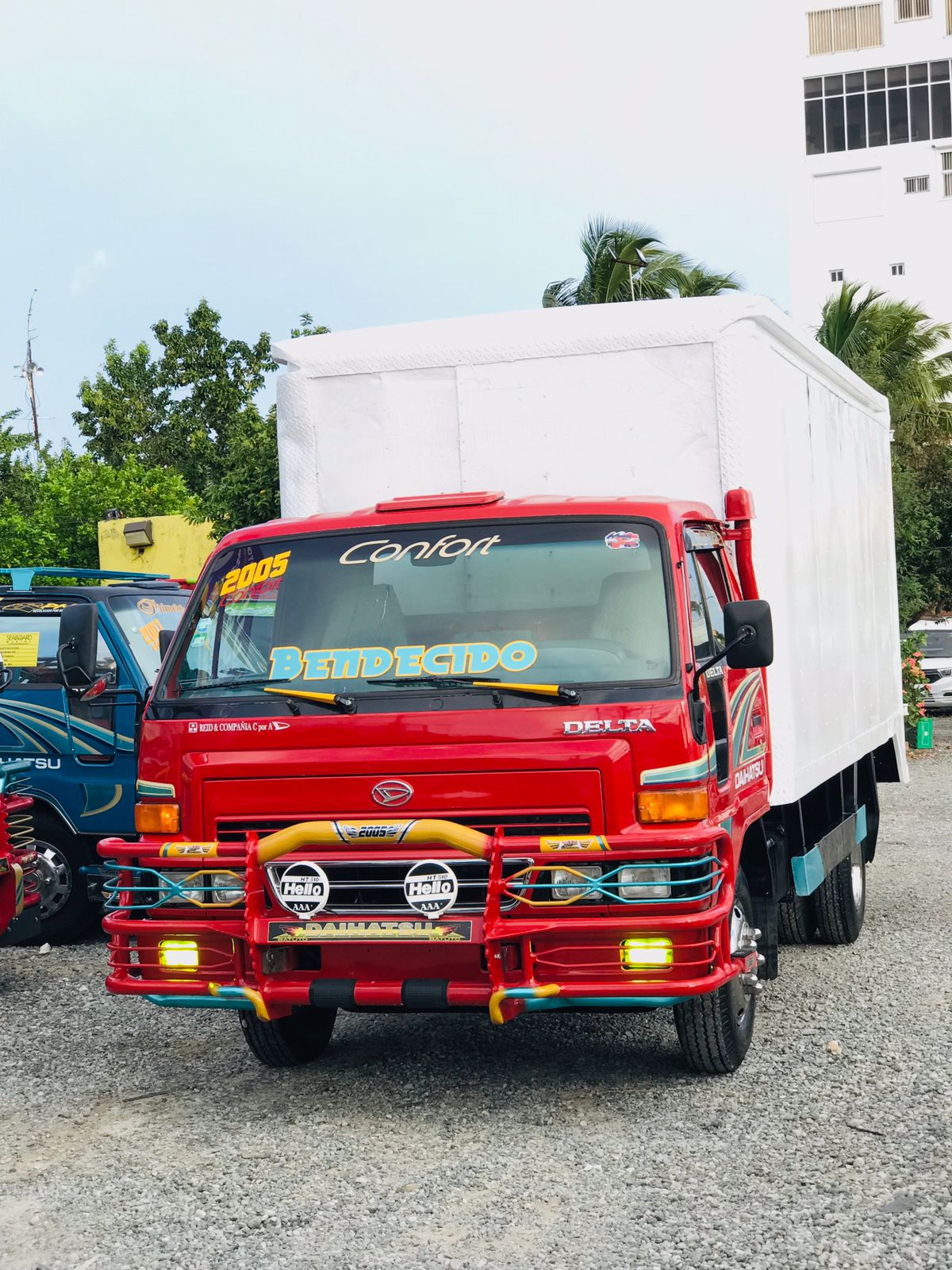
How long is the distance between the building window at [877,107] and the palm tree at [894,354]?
24.1m

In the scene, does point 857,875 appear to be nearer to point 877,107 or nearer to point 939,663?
point 939,663

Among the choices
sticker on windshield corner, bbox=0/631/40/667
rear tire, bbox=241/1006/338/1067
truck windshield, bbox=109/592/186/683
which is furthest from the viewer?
sticker on windshield corner, bbox=0/631/40/667

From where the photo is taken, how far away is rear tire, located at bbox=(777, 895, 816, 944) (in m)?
8.98

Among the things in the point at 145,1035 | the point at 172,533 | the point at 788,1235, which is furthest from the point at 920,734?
the point at 788,1235

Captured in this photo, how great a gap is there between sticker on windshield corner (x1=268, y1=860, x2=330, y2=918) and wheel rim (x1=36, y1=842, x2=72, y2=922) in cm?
442

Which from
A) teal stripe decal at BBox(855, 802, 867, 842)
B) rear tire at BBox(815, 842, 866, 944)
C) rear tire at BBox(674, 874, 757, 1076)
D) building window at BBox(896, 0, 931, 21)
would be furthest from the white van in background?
building window at BBox(896, 0, 931, 21)

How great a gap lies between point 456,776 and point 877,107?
55334 millimetres

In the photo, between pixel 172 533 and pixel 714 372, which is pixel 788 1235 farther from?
pixel 172 533

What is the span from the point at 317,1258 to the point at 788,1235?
136 centimetres

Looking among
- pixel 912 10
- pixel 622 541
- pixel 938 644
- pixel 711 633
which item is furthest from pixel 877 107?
pixel 622 541

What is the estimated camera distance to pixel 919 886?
1122 centimetres

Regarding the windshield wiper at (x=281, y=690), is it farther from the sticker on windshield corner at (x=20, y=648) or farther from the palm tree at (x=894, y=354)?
the palm tree at (x=894, y=354)

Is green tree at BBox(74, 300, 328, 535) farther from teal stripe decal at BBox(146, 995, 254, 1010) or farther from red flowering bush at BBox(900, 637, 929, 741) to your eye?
teal stripe decal at BBox(146, 995, 254, 1010)

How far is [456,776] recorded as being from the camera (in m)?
5.55
